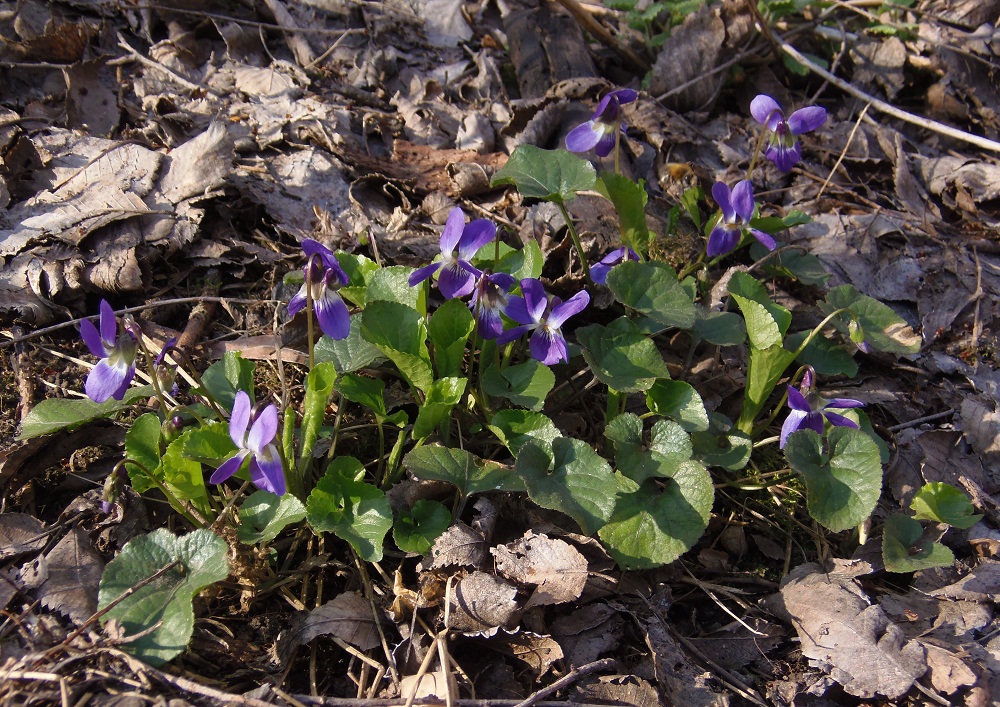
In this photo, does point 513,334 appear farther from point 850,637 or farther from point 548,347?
point 850,637

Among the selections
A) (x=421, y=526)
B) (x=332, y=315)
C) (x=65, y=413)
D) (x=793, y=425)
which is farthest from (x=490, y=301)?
(x=65, y=413)

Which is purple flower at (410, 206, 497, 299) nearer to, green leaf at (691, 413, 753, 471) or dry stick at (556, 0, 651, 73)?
green leaf at (691, 413, 753, 471)

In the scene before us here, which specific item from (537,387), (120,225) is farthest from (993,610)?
(120,225)

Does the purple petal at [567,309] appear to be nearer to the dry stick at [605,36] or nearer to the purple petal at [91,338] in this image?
the purple petal at [91,338]

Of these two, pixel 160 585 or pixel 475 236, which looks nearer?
pixel 160 585

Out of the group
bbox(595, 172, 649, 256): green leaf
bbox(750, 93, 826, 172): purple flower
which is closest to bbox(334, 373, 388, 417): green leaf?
bbox(595, 172, 649, 256): green leaf

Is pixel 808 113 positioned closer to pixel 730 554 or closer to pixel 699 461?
pixel 699 461
